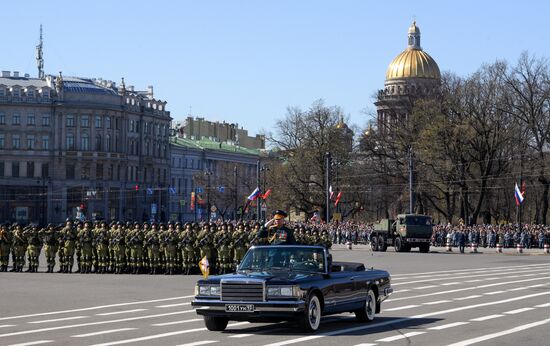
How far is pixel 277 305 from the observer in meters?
16.1

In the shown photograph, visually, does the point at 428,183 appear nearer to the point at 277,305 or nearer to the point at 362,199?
the point at 362,199

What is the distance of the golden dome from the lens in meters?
149

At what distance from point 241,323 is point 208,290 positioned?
2.10 m

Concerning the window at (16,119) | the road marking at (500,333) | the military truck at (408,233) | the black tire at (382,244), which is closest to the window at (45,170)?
the window at (16,119)

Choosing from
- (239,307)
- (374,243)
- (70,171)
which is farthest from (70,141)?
(239,307)

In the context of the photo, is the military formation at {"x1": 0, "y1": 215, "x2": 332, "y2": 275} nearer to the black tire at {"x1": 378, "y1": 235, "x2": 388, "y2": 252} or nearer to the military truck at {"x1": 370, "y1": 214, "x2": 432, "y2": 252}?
the military truck at {"x1": 370, "y1": 214, "x2": 432, "y2": 252}

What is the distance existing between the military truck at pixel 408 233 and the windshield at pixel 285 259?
148 ft

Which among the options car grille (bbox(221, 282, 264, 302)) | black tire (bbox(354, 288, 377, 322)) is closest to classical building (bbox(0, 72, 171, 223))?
black tire (bbox(354, 288, 377, 322))

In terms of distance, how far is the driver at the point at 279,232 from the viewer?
19750 mm

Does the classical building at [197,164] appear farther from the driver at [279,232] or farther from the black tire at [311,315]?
the black tire at [311,315]

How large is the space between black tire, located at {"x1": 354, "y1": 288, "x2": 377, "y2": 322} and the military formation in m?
14.0

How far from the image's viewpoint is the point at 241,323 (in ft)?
60.9

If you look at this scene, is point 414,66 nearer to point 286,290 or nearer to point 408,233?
point 408,233

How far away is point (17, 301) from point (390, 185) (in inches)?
2652
